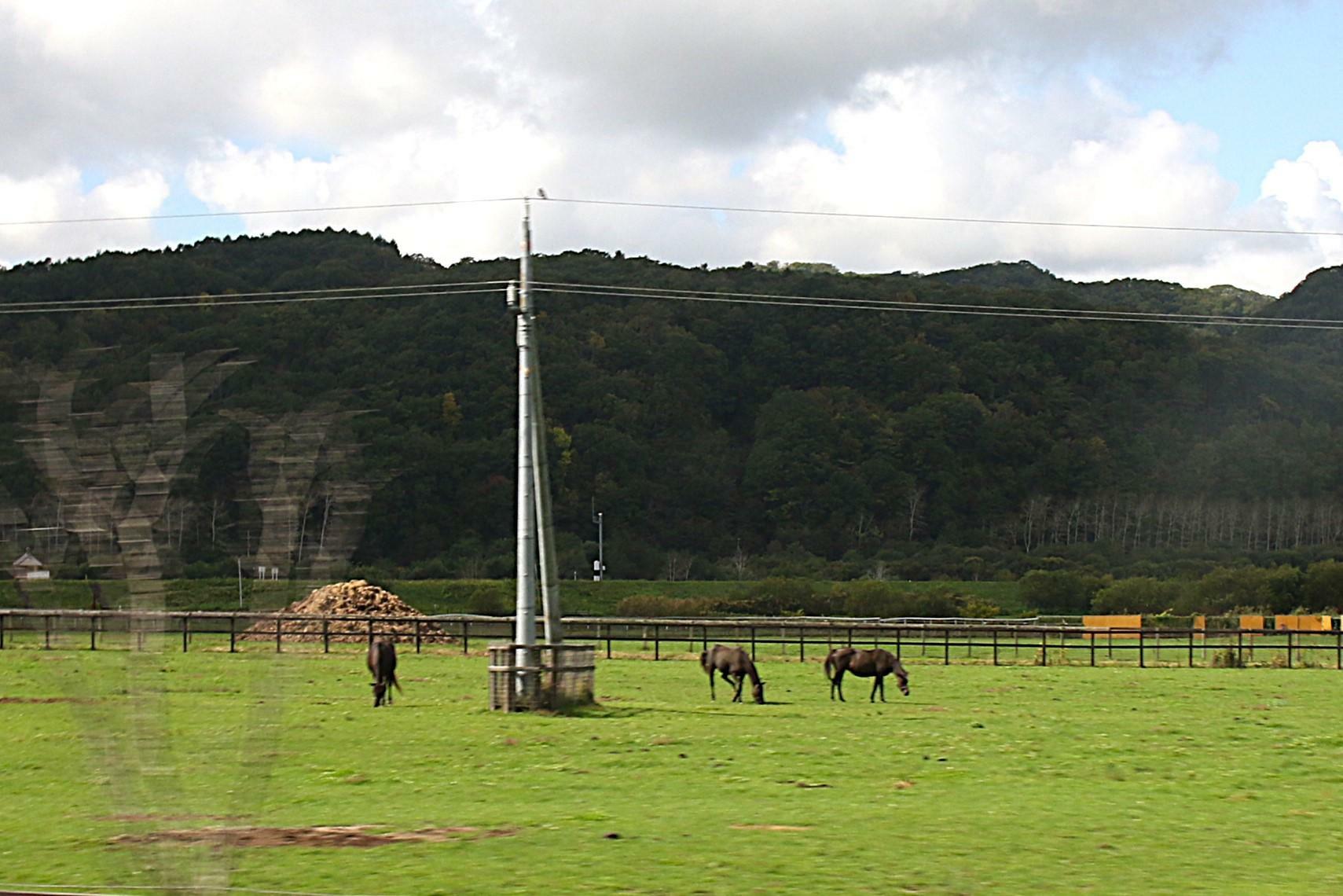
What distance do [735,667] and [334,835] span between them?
13457 millimetres

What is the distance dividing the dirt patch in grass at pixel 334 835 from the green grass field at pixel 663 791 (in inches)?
4.8

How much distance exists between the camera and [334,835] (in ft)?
34.5

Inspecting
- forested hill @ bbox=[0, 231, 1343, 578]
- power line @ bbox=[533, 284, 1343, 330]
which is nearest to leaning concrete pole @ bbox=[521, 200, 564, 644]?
power line @ bbox=[533, 284, 1343, 330]

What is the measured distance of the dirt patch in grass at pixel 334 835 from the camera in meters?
9.96

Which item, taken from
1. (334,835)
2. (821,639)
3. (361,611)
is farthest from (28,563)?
(361,611)

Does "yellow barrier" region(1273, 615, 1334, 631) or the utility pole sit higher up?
the utility pole

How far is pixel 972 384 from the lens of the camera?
342 feet

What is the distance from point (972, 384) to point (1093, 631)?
231ft

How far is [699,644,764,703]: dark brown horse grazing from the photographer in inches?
909

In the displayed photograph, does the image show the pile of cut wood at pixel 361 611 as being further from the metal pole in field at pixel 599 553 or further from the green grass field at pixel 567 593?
the metal pole in field at pixel 599 553

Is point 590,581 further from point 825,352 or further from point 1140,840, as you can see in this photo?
point 1140,840

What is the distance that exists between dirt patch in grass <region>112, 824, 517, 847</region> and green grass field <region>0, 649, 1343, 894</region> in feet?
0.40

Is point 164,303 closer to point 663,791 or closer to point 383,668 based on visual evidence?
point 383,668

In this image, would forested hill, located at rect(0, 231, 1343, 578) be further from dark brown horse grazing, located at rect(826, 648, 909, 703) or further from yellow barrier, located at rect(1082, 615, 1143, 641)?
dark brown horse grazing, located at rect(826, 648, 909, 703)
